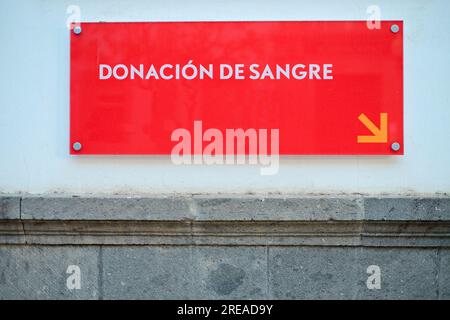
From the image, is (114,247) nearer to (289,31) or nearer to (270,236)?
(270,236)

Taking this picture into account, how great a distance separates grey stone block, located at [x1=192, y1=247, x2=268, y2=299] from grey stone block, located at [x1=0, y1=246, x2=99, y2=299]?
2.70 ft

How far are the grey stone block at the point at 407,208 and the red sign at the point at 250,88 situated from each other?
39cm

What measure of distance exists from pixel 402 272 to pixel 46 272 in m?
2.72

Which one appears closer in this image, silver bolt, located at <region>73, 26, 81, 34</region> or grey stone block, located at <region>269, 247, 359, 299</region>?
grey stone block, located at <region>269, 247, 359, 299</region>

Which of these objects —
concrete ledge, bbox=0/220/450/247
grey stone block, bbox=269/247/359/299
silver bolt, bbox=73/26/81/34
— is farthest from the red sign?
grey stone block, bbox=269/247/359/299

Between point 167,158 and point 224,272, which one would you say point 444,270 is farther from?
point 167,158

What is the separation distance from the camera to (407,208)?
5152mm

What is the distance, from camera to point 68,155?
17.8 ft

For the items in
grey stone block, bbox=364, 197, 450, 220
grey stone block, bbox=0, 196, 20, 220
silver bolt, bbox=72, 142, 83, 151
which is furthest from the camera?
silver bolt, bbox=72, 142, 83, 151

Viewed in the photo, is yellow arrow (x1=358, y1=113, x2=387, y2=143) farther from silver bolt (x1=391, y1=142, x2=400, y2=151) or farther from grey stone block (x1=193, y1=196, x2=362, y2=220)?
grey stone block (x1=193, y1=196, x2=362, y2=220)

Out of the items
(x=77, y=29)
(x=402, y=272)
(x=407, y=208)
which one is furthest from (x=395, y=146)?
(x=77, y=29)

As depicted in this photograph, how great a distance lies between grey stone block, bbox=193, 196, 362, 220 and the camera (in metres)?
5.16

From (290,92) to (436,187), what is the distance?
134 centimetres
